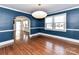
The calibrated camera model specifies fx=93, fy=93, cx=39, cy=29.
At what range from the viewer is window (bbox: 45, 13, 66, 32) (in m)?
6.67

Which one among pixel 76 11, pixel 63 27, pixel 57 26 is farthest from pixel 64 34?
pixel 76 11

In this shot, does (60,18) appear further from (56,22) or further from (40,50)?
(40,50)

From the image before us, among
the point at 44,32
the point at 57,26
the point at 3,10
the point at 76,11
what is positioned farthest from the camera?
the point at 44,32

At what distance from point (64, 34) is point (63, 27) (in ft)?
1.68

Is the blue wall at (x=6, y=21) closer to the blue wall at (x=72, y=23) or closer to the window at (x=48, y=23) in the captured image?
the window at (x=48, y=23)

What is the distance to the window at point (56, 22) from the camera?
21.9 feet

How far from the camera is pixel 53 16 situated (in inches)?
305

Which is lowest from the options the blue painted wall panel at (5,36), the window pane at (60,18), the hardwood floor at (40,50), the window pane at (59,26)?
the hardwood floor at (40,50)

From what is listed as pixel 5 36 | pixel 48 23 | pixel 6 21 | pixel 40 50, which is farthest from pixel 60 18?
pixel 5 36

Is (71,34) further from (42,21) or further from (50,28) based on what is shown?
(42,21)

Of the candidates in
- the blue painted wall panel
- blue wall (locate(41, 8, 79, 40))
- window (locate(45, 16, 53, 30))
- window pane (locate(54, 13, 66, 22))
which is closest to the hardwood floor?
the blue painted wall panel

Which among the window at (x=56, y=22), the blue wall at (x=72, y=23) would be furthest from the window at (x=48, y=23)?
the blue wall at (x=72, y=23)

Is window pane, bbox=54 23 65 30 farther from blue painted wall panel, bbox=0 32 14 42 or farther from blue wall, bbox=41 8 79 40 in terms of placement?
blue painted wall panel, bbox=0 32 14 42

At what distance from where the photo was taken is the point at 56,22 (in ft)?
24.5
